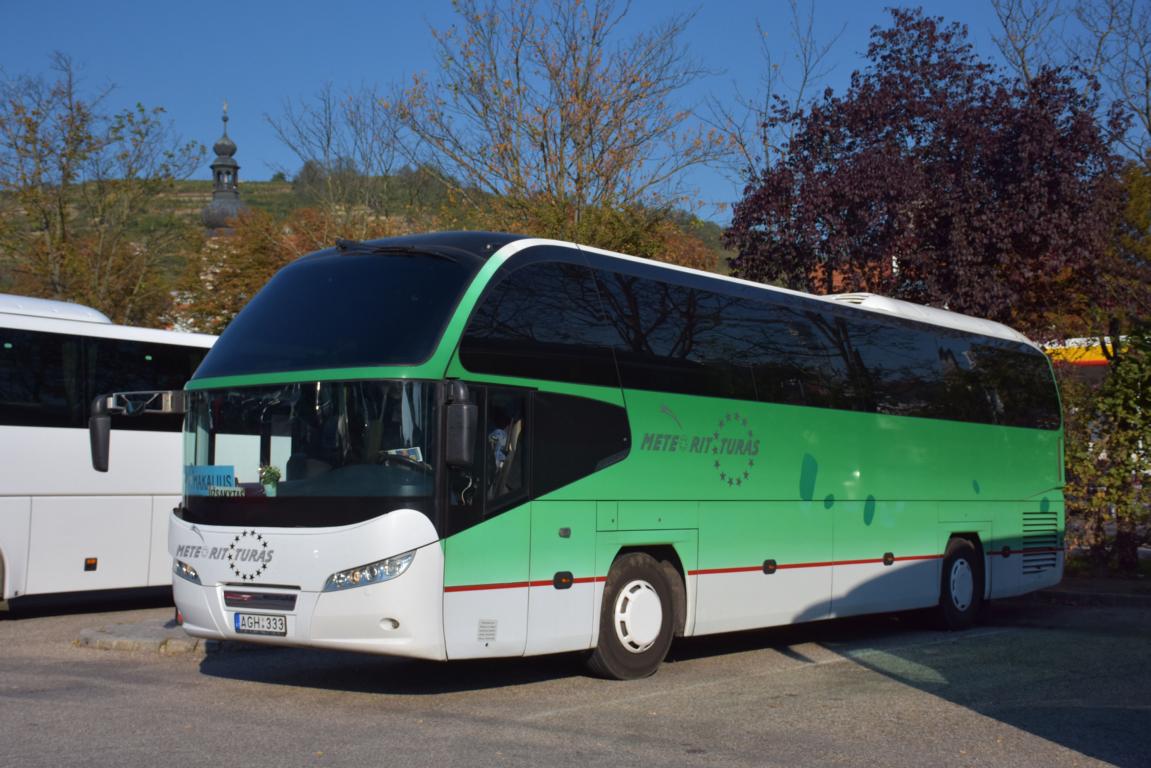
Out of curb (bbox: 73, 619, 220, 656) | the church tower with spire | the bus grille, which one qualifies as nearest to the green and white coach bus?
curb (bbox: 73, 619, 220, 656)

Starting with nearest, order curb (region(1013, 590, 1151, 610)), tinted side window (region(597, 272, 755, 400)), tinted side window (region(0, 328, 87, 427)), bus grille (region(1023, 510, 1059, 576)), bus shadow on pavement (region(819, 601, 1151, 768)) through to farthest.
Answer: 1. bus shadow on pavement (region(819, 601, 1151, 768))
2. tinted side window (region(597, 272, 755, 400))
3. tinted side window (region(0, 328, 87, 427))
4. curb (region(1013, 590, 1151, 610))
5. bus grille (region(1023, 510, 1059, 576))

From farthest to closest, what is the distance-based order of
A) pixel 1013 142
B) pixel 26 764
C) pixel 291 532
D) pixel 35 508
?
pixel 1013 142 < pixel 35 508 < pixel 291 532 < pixel 26 764

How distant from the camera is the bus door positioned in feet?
29.6

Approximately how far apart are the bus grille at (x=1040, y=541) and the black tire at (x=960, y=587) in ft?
3.93

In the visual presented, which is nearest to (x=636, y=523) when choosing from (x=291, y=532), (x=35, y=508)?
(x=291, y=532)

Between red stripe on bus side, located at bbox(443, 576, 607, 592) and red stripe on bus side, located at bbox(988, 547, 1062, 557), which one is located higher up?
red stripe on bus side, located at bbox(443, 576, 607, 592)

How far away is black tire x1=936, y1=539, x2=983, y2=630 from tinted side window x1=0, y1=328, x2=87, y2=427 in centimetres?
981

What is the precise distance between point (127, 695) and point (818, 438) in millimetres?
6841

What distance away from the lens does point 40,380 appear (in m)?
14.1

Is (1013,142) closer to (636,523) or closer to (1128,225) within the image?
(1128,225)

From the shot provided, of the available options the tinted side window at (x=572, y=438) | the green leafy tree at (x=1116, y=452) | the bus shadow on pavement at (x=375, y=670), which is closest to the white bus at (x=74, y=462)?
the bus shadow on pavement at (x=375, y=670)

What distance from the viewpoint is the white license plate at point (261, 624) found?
9102 mm

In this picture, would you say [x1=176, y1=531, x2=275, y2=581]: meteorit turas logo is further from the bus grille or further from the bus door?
the bus grille

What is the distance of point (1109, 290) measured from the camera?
19.7 metres
